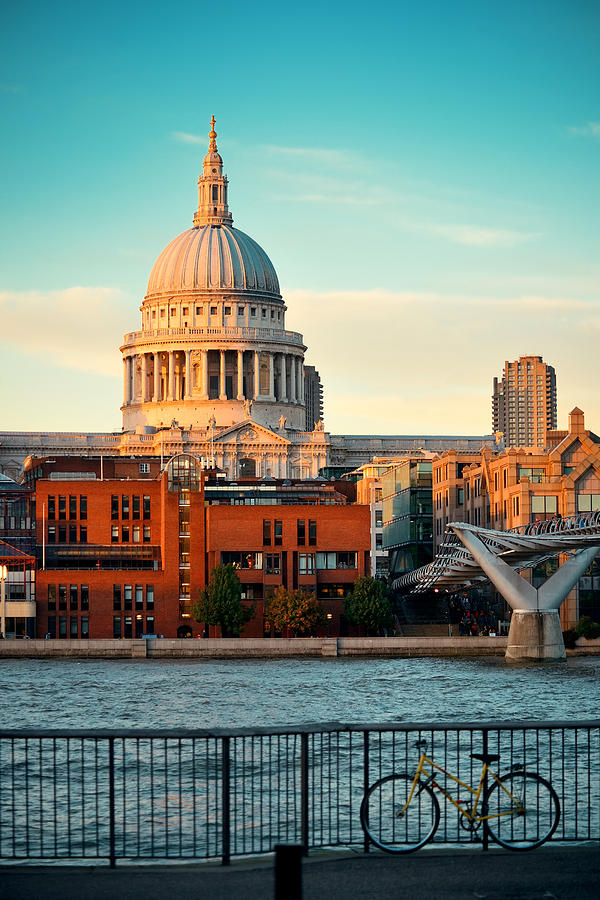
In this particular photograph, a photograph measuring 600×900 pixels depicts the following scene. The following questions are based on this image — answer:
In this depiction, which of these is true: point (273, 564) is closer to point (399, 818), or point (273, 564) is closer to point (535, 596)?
point (535, 596)

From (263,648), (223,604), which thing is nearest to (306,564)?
(223,604)

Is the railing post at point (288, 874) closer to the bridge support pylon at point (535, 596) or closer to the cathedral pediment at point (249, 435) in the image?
the bridge support pylon at point (535, 596)

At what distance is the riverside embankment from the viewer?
104 m

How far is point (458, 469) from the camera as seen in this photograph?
139000mm

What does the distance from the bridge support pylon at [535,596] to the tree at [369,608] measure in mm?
17007

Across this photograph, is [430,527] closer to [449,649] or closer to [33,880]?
[449,649]

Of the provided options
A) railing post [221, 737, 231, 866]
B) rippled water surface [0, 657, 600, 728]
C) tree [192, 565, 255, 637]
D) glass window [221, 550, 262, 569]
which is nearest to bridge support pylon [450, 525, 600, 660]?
rippled water surface [0, 657, 600, 728]

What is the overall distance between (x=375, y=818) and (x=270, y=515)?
82697 mm

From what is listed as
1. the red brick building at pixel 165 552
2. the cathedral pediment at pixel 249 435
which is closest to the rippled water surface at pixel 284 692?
the red brick building at pixel 165 552

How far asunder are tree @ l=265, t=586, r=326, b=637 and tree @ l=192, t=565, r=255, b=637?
2.19 metres

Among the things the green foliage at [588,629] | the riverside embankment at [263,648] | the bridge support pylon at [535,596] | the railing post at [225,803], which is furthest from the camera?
the riverside embankment at [263,648]

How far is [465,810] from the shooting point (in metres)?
24.2

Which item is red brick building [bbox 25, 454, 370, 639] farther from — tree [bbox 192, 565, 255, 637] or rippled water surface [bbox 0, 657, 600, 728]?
rippled water surface [bbox 0, 657, 600, 728]

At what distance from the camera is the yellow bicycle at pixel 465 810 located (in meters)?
22.9
